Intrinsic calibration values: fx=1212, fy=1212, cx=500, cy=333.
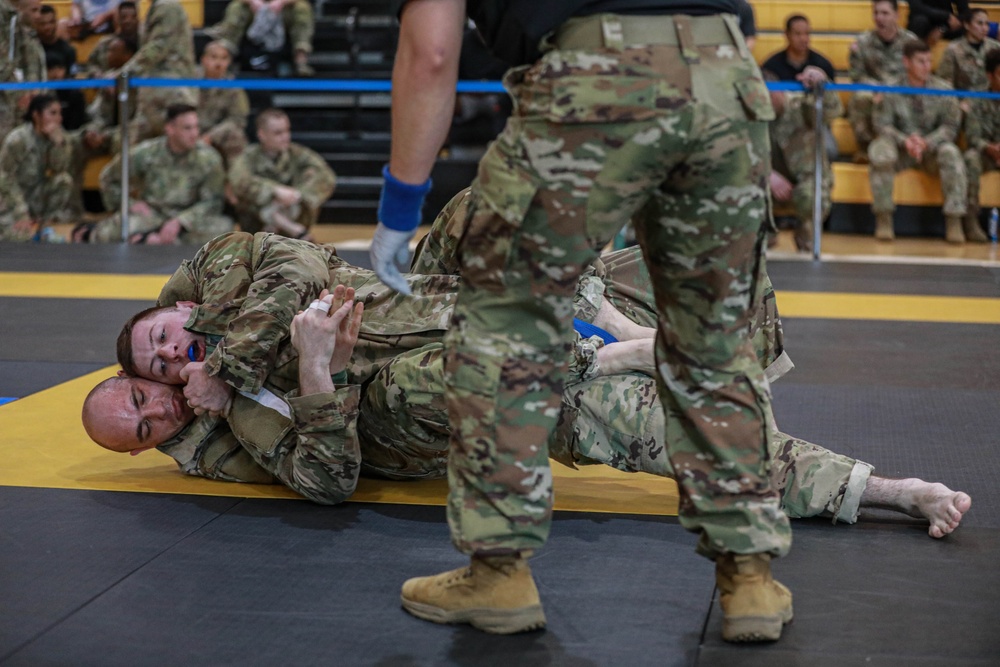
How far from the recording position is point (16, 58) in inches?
379

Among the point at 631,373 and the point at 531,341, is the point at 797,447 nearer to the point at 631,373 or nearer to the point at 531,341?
the point at 631,373

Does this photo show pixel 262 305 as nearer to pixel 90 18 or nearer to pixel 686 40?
pixel 686 40

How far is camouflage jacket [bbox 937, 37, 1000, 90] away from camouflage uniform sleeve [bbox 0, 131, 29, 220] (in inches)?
266

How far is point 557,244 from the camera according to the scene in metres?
1.89

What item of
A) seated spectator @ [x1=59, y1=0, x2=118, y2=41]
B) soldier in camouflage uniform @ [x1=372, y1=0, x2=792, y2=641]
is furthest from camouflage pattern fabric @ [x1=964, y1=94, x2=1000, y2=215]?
soldier in camouflage uniform @ [x1=372, y1=0, x2=792, y2=641]

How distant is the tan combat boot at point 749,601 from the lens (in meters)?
2.04

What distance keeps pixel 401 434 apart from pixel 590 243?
997 millimetres

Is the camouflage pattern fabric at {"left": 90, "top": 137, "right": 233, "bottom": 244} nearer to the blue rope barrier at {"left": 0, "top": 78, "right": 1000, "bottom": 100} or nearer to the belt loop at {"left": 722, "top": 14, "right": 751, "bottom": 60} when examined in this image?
the blue rope barrier at {"left": 0, "top": 78, "right": 1000, "bottom": 100}

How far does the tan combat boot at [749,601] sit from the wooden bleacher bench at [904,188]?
745cm

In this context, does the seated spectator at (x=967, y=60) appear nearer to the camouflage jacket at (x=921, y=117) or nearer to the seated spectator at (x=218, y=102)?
the camouflage jacket at (x=921, y=117)

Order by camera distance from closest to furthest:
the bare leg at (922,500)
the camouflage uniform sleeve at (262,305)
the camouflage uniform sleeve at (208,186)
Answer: the bare leg at (922,500), the camouflage uniform sleeve at (262,305), the camouflage uniform sleeve at (208,186)

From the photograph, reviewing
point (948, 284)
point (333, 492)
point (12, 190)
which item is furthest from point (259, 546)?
point (12, 190)

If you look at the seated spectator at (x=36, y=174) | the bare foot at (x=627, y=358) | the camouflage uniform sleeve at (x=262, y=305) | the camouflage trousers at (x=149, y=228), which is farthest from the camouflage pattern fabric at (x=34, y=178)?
the bare foot at (x=627, y=358)

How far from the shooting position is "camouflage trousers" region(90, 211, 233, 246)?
27.0ft
